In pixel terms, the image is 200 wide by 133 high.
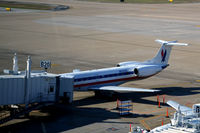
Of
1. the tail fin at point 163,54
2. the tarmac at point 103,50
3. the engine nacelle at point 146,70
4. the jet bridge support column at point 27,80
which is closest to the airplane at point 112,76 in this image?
the engine nacelle at point 146,70

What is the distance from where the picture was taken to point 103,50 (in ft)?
221

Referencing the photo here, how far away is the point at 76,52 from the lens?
6594 cm

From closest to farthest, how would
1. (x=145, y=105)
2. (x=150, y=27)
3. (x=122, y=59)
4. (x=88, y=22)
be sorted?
(x=145, y=105) → (x=122, y=59) → (x=150, y=27) → (x=88, y=22)

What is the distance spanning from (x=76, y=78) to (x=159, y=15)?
80.9 meters

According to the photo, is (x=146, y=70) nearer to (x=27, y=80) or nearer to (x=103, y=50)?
(x=27, y=80)

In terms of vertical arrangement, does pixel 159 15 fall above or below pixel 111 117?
above

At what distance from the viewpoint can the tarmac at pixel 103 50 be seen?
34031 millimetres

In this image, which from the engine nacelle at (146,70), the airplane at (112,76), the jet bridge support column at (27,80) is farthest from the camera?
the engine nacelle at (146,70)

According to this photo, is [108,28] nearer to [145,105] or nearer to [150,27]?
[150,27]

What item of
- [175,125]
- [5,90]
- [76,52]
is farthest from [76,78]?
[76,52]

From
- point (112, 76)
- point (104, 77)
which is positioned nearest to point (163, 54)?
point (112, 76)

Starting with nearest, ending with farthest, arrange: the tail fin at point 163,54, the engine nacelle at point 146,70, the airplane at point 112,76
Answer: the airplane at point 112,76 < the engine nacelle at point 146,70 < the tail fin at point 163,54

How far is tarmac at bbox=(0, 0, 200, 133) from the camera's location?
34.0 meters

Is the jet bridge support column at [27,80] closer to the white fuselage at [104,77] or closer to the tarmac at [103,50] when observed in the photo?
the tarmac at [103,50]
